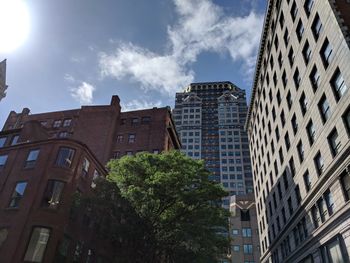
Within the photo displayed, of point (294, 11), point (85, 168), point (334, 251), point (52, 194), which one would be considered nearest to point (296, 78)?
point (294, 11)

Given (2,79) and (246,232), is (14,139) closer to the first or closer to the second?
(2,79)

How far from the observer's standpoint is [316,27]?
28953 millimetres

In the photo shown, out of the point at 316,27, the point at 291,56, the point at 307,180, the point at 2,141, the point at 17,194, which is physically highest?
the point at 291,56

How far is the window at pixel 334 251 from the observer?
75.4ft

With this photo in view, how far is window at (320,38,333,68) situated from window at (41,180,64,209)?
25199 mm

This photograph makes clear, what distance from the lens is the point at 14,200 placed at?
27844mm

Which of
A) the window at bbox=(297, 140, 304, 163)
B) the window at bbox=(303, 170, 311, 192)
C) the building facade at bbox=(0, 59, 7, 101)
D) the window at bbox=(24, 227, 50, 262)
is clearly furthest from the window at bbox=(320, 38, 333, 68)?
the building facade at bbox=(0, 59, 7, 101)

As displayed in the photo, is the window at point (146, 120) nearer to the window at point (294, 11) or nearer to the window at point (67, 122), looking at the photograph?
the window at point (67, 122)

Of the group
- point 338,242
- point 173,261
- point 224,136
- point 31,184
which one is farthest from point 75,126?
point 224,136

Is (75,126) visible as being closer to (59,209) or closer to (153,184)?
(59,209)

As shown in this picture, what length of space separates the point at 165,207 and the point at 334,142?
1462cm

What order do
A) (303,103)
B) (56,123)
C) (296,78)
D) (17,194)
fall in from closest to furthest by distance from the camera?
1. (17,194)
2. (303,103)
3. (296,78)
4. (56,123)

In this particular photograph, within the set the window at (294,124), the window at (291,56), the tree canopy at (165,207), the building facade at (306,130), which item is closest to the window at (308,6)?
the building facade at (306,130)

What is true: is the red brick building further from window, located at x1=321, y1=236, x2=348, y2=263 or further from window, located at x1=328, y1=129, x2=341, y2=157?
window, located at x1=328, y1=129, x2=341, y2=157
